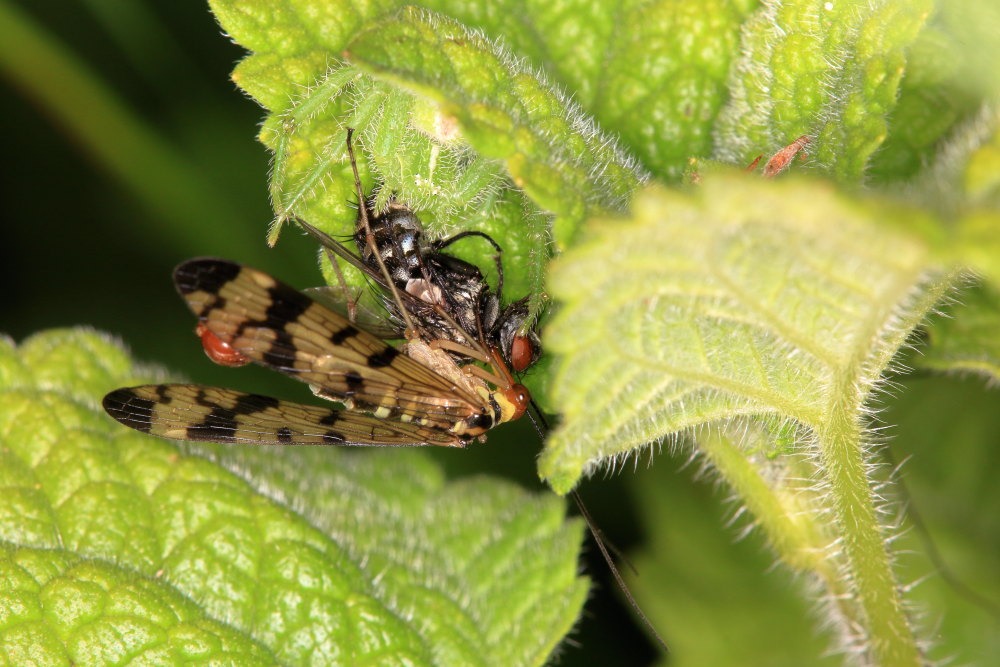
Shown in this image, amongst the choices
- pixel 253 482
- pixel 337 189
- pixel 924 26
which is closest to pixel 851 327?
pixel 924 26

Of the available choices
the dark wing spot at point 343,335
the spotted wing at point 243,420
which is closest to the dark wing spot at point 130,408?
the spotted wing at point 243,420

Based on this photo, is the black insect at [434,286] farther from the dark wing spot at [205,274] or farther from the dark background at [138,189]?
the dark background at [138,189]

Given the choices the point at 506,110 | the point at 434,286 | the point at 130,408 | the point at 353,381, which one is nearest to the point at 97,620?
the point at 130,408

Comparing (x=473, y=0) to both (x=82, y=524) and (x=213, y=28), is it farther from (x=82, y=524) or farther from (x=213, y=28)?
(x=213, y=28)

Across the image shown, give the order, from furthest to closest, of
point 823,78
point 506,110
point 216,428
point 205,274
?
point 216,428 < point 205,274 < point 823,78 < point 506,110

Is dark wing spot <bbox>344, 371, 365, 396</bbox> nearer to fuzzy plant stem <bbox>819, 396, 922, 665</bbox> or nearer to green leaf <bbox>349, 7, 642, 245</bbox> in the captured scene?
green leaf <bbox>349, 7, 642, 245</bbox>

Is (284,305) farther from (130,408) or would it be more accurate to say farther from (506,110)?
(506,110)

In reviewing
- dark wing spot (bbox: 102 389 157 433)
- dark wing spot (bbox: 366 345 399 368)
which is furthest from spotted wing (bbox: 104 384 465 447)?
dark wing spot (bbox: 366 345 399 368)
